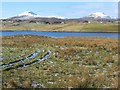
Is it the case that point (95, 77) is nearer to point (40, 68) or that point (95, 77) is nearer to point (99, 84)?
point (99, 84)

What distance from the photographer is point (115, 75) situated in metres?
16.6

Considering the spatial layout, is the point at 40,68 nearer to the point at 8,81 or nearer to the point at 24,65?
the point at 24,65

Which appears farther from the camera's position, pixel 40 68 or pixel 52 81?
pixel 40 68

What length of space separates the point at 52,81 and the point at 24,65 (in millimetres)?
6493

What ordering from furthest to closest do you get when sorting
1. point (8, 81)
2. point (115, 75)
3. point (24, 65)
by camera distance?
point (24, 65) → point (115, 75) → point (8, 81)

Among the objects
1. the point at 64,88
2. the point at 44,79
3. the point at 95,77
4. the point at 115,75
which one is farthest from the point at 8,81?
the point at 115,75

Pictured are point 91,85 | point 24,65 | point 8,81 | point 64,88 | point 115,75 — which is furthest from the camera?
point 24,65

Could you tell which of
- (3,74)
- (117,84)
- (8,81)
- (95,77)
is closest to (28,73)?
(3,74)

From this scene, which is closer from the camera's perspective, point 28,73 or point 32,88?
point 32,88

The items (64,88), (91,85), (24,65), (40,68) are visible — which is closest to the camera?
(64,88)

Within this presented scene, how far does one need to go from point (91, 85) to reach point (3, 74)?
5583 millimetres

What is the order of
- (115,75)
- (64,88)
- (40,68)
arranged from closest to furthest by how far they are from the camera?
(64,88), (115,75), (40,68)

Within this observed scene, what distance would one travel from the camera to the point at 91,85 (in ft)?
45.5

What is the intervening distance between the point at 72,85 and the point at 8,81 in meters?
3.32
